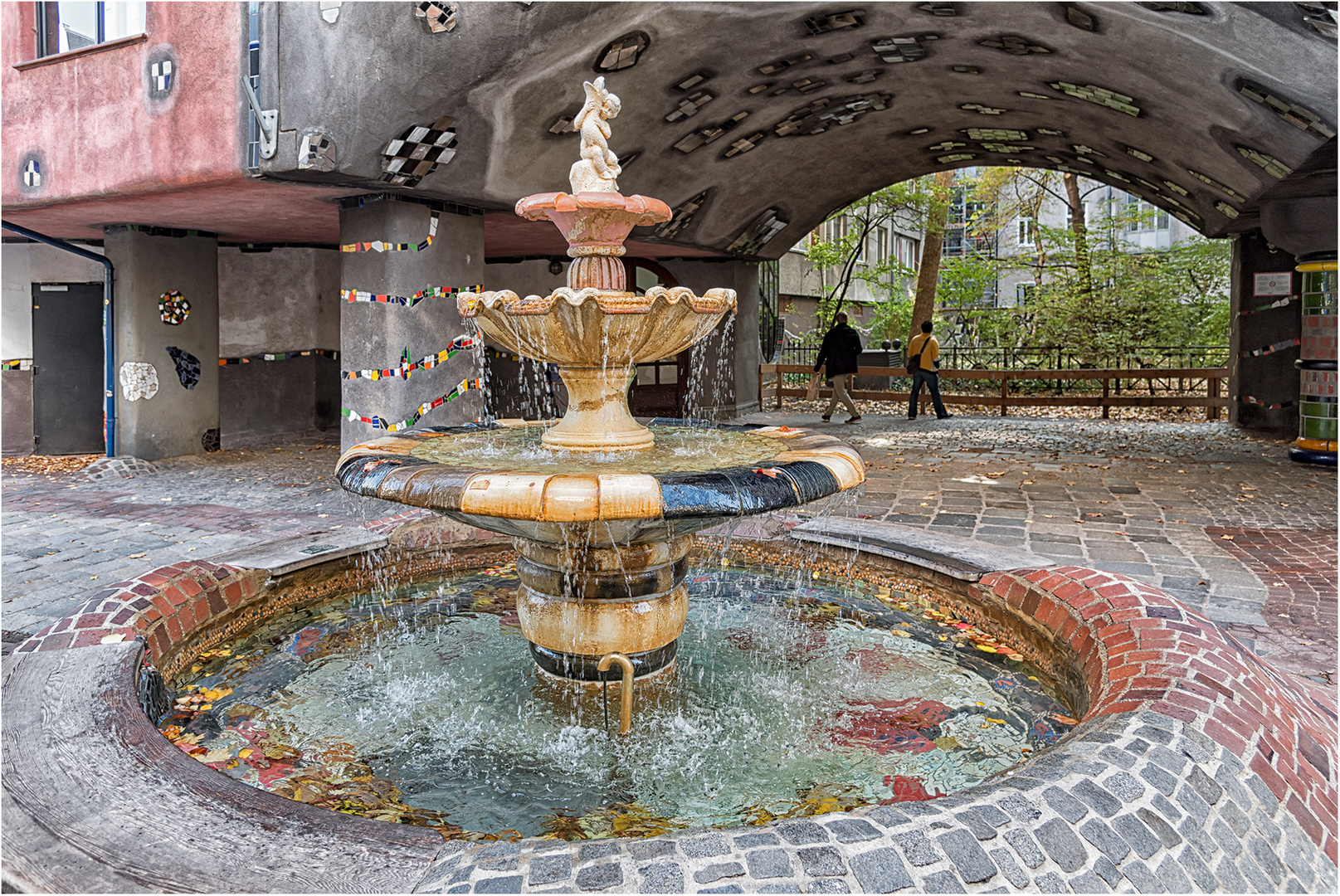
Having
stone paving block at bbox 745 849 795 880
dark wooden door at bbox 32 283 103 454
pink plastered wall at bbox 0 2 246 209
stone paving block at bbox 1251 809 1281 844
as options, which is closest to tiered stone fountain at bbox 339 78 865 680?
stone paving block at bbox 745 849 795 880

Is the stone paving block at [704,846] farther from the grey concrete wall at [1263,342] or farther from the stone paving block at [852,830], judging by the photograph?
the grey concrete wall at [1263,342]

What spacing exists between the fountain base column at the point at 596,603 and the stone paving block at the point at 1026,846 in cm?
198

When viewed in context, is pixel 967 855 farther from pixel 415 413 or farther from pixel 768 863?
pixel 415 413

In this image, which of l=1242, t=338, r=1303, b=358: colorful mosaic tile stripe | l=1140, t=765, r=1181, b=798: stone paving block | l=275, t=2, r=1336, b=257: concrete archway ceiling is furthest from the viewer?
l=1242, t=338, r=1303, b=358: colorful mosaic tile stripe

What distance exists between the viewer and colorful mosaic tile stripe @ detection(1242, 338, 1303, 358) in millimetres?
13500

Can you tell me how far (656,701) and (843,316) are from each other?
1220 cm

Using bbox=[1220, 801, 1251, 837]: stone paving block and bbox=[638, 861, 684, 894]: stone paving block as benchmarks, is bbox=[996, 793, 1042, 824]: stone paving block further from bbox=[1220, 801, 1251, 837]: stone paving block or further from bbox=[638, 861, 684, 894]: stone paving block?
bbox=[638, 861, 684, 894]: stone paving block

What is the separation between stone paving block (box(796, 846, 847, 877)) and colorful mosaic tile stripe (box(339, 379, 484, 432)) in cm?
757

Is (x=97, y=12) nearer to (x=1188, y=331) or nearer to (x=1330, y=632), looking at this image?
(x=1330, y=632)

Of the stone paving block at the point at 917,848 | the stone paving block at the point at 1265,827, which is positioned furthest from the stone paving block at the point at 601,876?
the stone paving block at the point at 1265,827

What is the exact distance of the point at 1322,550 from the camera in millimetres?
6348

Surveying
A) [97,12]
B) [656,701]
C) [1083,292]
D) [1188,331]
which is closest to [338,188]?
[97,12]

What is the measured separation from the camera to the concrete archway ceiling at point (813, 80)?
729cm

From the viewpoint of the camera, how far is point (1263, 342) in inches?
543
